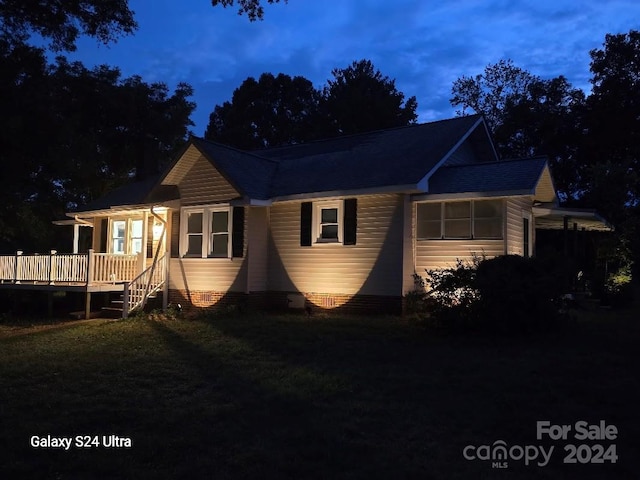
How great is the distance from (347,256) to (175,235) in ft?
19.0

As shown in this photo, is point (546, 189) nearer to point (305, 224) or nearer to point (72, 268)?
point (305, 224)

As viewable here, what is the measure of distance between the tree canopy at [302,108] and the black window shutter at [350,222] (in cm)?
2950

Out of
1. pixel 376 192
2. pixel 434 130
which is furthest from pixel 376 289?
pixel 434 130

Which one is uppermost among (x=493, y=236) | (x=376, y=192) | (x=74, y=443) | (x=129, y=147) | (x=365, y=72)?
(x=365, y=72)

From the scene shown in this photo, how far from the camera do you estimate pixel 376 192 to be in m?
13.8

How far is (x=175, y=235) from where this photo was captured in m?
17.2

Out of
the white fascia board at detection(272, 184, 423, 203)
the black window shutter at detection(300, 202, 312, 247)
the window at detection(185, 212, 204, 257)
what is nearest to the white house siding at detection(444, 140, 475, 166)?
the white fascia board at detection(272, 184, 423, 203)

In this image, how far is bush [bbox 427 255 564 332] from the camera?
32.9ft

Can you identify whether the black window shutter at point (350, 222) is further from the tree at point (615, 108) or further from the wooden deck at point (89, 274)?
the tree at point (615, 108)

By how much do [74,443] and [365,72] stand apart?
152 feet

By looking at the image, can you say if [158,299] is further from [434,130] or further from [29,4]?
[434,130]

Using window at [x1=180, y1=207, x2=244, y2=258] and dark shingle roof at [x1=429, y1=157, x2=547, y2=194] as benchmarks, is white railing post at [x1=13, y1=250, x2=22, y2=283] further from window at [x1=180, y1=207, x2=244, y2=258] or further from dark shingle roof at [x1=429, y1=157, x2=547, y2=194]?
dark shingle roof at [x1=429, y1=157, x2=547, y2=194]

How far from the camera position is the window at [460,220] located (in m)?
13.8

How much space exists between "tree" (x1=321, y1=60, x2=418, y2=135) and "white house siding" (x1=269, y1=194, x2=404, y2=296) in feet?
90.6
